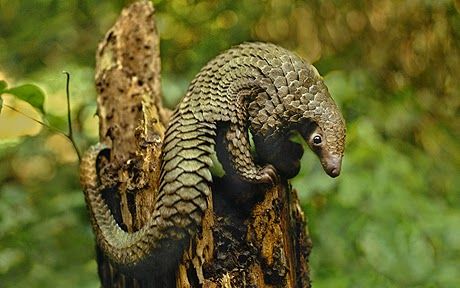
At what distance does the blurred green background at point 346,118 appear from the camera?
1893 mm

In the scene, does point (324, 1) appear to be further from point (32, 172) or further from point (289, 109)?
point (289, 109)

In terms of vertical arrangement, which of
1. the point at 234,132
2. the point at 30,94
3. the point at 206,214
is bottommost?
the point at 206,214

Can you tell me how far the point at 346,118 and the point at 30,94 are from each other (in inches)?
41.5

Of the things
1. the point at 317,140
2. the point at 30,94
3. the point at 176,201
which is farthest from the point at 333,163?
the point at 30,94

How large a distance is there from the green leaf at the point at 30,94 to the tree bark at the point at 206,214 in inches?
5.5

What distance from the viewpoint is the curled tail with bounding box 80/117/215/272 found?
3.89 feet

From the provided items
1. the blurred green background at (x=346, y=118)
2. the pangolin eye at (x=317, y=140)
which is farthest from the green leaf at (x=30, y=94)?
the pangolin eye at (x=317, y=140)

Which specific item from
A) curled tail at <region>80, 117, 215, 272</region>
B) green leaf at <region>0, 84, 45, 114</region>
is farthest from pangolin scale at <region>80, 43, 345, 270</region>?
green leaf at <region>0, 84, 45, 114</region>

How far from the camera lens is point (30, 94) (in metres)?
1.54

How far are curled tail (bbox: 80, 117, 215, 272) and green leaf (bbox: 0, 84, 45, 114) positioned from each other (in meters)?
0.40

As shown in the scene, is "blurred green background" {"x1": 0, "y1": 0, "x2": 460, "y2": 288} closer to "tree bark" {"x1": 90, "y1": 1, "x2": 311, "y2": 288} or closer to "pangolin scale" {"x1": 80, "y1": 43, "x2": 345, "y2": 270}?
"tree bark" {"x1": 90, "y1": 1, "x2": 311, "y2": 288}

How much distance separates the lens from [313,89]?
1257 millimetres

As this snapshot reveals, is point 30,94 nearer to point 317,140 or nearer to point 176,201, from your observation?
point 176,201

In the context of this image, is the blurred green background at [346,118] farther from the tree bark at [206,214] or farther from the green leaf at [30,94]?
the tree bark at [206,214]
